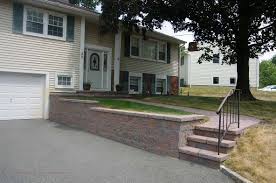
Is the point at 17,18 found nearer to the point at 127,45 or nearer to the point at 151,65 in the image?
the point at 127,45

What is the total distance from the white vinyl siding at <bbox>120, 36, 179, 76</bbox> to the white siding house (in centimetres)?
1713

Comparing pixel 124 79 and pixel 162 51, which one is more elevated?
pixel 162 51

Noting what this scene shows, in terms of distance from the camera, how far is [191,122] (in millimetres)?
9164

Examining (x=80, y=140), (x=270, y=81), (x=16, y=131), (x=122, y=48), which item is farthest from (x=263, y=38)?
(x=270, y=81)

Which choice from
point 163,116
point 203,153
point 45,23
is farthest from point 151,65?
point 203,153

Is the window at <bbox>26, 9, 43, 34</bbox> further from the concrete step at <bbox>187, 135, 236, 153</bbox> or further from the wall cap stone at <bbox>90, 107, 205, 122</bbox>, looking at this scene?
the concrete step at <bbox>187, 135, 236, 153</bbox>

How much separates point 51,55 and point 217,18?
823cm

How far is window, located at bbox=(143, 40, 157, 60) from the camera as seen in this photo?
22.5 meters

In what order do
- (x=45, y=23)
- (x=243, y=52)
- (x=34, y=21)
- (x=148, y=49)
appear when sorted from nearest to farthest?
(x=34, y=21)
(x=45, y=23)
(x=243, y=52)
(x=148, y=49)

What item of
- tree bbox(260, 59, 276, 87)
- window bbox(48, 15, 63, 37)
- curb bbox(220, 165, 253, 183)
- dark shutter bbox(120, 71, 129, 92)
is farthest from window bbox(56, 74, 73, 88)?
tree bbox(260, 59, 276, 87)

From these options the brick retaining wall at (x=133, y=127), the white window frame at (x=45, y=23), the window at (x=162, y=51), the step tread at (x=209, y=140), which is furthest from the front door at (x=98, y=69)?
the step tread at (x=209, y=140)

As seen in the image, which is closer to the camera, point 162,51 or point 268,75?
point 162,51

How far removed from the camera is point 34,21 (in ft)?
51.0

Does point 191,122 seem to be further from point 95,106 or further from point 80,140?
point 95,106
